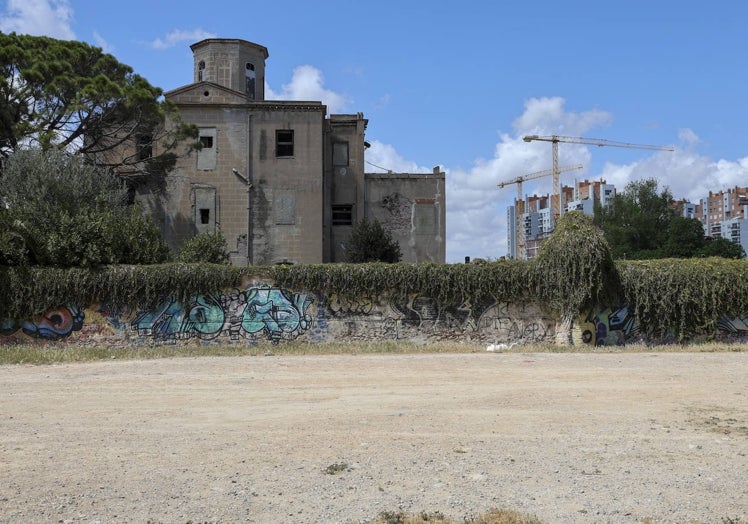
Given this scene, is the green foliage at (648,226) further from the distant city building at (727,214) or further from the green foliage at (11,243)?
the green foliage at (11,243)

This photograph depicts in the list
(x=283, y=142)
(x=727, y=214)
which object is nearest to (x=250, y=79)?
(x=283, y=142)

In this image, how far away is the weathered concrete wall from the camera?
2022 centimetres

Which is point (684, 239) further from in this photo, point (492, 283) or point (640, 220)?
point (492, 283)

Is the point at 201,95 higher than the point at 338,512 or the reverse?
higher

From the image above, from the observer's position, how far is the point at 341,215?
39031mm

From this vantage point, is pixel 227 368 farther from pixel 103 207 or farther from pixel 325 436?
pixel 103 207

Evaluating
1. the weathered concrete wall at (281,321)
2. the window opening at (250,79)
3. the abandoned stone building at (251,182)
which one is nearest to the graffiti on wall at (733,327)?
the weathered concrete wall at (281,321)

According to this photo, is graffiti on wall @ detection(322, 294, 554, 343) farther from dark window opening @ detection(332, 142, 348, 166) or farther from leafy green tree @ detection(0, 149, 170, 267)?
dark window opening @ detection(332, 142, 348, 166)

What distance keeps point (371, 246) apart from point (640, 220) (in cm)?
5114

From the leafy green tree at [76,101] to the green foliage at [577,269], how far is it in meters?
19.9

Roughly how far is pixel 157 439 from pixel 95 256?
13.5 metres

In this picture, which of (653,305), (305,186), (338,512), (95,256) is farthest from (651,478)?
(305,186)

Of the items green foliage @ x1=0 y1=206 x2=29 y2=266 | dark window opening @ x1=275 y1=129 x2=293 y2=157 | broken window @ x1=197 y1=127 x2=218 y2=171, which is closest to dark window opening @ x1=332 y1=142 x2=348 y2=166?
dark window opening @ x1=275 y1=129 x2=293 y2=157

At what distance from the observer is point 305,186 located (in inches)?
1431
